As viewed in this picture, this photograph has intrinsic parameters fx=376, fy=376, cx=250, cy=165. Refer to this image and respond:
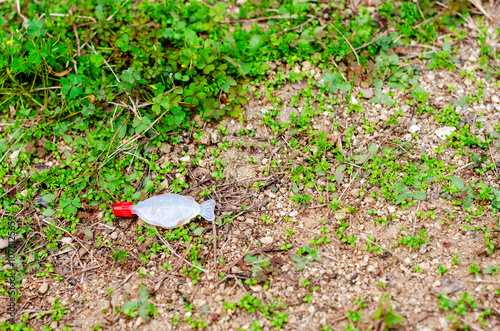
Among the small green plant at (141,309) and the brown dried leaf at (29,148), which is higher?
the brown dried leaf at (29,148)

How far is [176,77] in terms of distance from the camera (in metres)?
3.16

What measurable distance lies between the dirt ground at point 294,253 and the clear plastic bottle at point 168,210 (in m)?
0.08

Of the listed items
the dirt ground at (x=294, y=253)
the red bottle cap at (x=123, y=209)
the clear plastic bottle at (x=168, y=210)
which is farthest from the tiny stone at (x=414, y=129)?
the red bottle cap at (x=123, y=209)

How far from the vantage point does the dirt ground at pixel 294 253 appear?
2.42 m

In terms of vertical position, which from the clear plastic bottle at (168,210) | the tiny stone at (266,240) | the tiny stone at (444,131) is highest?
the tiny stone at (444,131)

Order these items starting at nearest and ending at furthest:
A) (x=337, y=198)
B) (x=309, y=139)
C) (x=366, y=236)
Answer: (x=366, y=236), (x=337, y=198), (x=309, y=139)

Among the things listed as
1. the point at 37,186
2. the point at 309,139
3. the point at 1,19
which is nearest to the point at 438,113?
the point at 309,139

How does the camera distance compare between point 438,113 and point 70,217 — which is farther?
point 438,113

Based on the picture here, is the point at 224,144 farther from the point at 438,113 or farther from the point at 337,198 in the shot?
the point at 438,113

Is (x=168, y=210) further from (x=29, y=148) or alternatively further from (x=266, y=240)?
(x=29, y=148)

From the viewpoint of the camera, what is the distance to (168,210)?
2830mm

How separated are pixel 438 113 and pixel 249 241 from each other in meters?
1.94

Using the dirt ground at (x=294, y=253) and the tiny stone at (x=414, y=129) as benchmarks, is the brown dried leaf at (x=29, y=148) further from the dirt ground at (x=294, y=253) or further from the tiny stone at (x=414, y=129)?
the tiny stone at (x=414, y=129)

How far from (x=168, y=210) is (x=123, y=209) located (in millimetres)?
337
